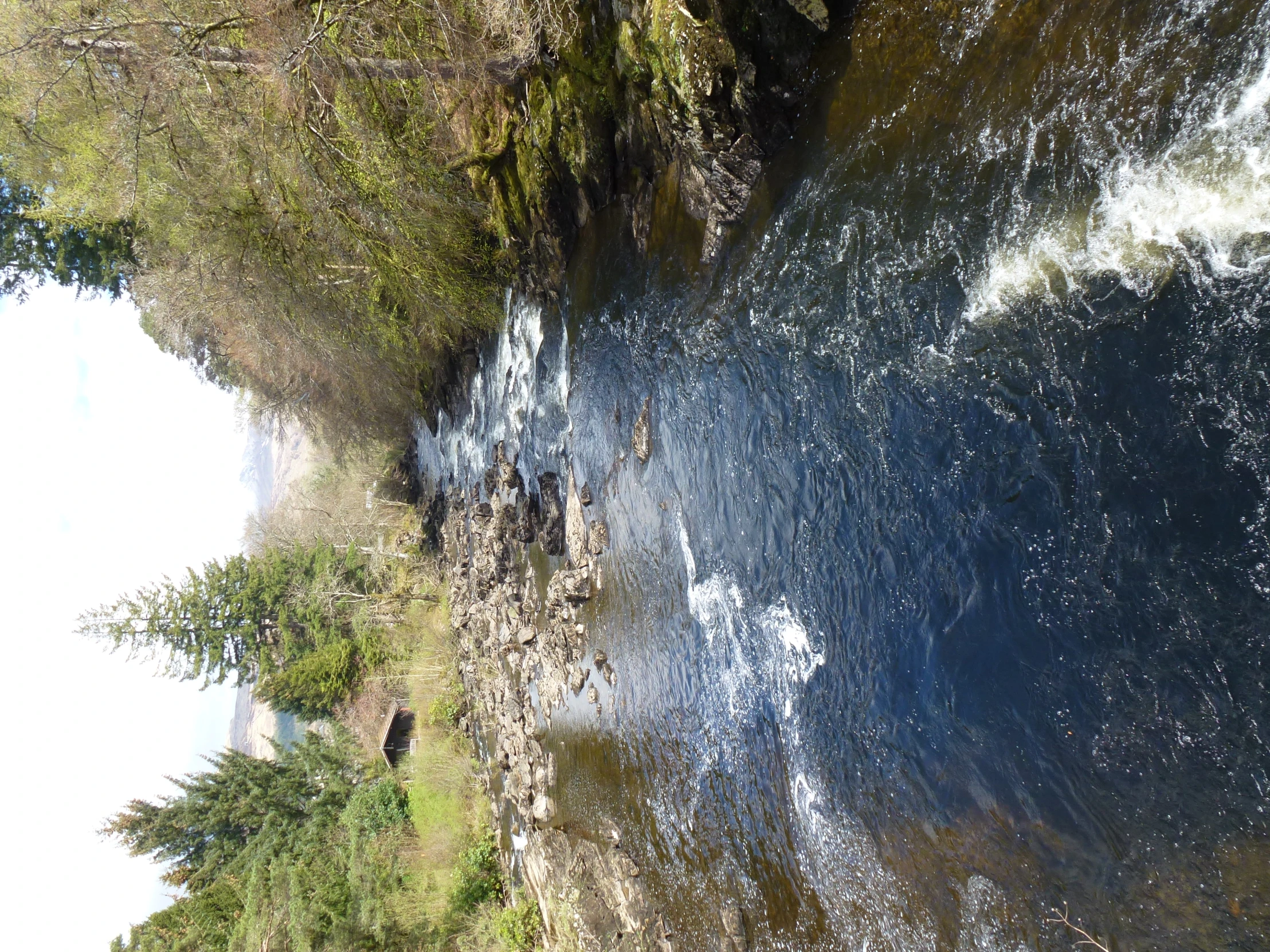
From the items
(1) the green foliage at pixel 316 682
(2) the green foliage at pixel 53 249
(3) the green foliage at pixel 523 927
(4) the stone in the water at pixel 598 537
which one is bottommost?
(3) the green foliage at pixel 523 927

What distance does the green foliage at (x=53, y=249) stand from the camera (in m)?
22.5

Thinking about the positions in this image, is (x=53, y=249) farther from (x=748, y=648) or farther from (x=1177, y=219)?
(x=1177, y=219)

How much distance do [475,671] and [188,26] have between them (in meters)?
15.3

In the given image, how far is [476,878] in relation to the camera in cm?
1678

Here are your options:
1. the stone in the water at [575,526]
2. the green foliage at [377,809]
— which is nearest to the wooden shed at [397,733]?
the green foliage at [377,809]

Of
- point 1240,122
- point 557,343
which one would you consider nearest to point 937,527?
point 1240,122

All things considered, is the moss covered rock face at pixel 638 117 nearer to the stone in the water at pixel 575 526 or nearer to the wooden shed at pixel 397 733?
the stone in the water at pixel 575 526

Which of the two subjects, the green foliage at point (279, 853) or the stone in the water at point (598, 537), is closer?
the stone in the water at point (598, 537)

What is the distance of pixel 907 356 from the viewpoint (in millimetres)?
6828

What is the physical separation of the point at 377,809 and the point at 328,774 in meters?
2.95

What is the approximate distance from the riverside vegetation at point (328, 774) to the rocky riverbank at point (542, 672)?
1780 mm

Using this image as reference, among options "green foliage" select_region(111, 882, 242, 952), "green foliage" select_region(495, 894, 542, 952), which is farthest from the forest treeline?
"green foliage" select_region(111, 882, 242, 952)

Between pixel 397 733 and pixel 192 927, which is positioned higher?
pixel 397 733

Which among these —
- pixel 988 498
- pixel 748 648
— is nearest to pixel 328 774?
pixel 748 648
